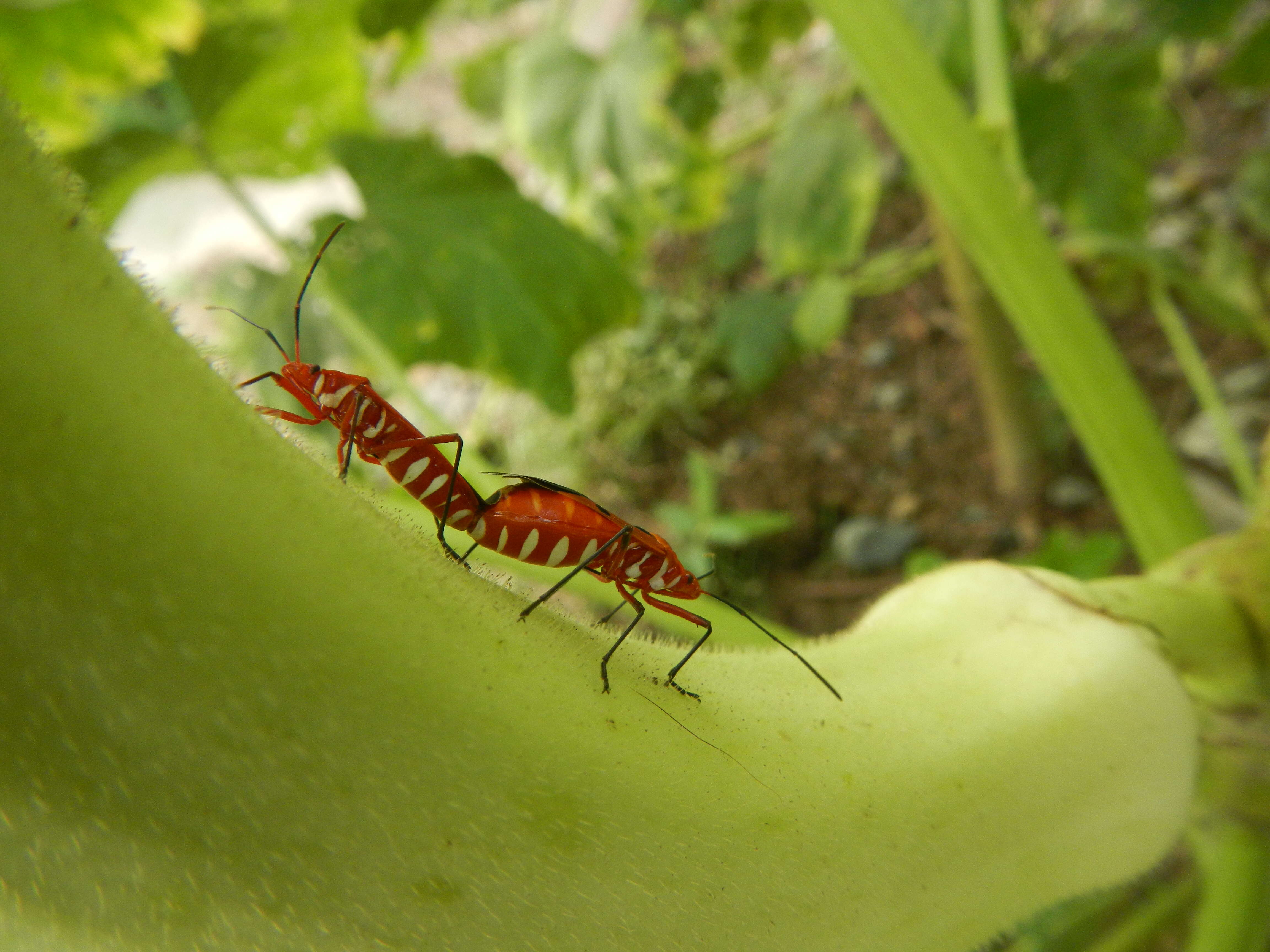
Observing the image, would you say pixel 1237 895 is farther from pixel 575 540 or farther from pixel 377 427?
pixel 377 427

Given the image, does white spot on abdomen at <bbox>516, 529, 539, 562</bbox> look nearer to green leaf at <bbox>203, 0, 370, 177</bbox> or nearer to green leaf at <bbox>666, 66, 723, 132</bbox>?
green leaf at <bbox>203, 0, 370, 177</bbox>

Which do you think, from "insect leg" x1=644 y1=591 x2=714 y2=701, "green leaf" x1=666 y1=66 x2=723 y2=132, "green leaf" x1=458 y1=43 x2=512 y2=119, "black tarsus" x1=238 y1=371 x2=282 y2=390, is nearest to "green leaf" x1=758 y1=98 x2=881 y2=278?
"green leaf" x1=666 y1=66 x2=723 y2=132

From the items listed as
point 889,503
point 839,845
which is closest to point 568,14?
point 889,503

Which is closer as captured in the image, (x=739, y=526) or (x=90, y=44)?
(x=90, y=44)

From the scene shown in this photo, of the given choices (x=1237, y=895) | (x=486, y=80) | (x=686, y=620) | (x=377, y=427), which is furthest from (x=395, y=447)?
(x=486, y=80)

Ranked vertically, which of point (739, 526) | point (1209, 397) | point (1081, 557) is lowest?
point (739, 526)

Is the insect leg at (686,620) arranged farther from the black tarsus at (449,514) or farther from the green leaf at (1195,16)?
the green leaf at (1195,16)

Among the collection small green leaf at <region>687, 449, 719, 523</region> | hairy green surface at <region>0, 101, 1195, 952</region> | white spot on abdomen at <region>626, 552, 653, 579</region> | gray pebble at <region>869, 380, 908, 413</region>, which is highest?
gray pebble at <region>869, 380, 908, 413</region>

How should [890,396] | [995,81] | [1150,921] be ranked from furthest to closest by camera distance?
[890,396], [1150,921], [995,81]
